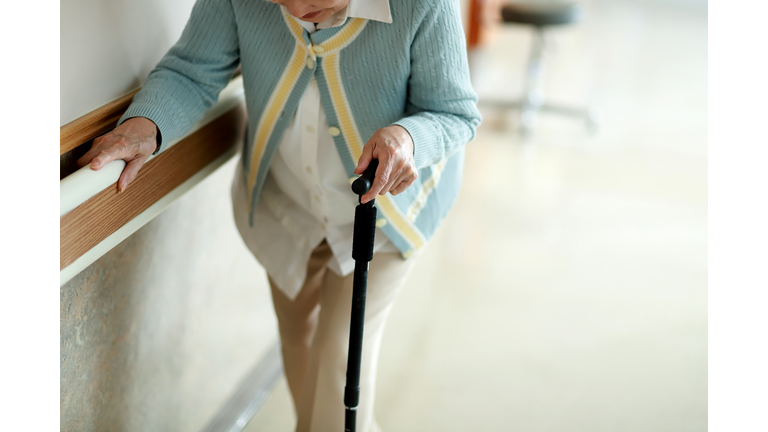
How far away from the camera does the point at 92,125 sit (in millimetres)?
1126

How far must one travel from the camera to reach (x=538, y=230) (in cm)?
301

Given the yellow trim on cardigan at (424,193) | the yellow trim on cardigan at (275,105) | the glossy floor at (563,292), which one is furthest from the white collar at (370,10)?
the glossy floor at (563,292)

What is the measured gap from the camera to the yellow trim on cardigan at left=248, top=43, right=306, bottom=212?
48.7 inches

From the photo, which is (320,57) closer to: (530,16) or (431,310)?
(431,310)

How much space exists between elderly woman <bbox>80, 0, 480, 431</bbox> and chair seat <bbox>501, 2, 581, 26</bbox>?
2.78 m

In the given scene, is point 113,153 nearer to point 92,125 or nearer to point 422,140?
point 92,125

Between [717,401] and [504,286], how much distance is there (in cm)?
123

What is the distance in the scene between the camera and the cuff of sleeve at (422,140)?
1.11 m

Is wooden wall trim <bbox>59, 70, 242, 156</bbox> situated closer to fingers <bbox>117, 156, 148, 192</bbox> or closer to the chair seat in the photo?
fingers <bbox>117, 156, 148, 192</bbox>

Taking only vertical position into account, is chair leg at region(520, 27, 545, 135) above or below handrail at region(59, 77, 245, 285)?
below

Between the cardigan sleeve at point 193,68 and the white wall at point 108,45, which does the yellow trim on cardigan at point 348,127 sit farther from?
the white wall at point 108,45

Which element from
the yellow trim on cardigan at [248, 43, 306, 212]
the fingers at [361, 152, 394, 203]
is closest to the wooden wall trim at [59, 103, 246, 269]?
the yellow trim on cardigan at [248, 43, 306, 212]

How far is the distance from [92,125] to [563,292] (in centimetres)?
193
